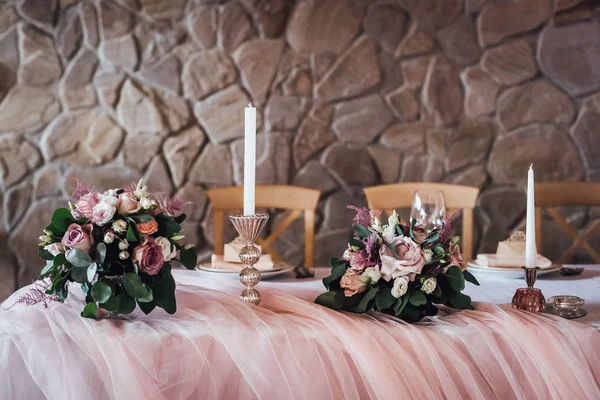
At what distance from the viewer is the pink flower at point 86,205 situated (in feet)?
3.46

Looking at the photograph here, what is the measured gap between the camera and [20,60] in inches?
124

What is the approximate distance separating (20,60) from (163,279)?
2.52 metres

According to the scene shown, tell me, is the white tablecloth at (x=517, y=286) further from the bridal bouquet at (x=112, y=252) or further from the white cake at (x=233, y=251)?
the bridal bouquet at (x=112, y=252)

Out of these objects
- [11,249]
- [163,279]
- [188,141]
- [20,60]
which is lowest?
[11,249]

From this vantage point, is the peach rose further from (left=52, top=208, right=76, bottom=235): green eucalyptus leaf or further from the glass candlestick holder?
the glass candlestick holder

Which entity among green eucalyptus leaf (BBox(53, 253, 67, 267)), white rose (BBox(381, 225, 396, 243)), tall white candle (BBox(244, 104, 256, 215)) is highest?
tall white candle (BBox(244, 104, 256, 215))

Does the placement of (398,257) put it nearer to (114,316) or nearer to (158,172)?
(114,316)

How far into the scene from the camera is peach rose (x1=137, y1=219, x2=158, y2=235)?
1046 millimetres

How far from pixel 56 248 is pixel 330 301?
1.57 feet

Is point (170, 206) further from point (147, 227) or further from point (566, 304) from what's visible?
point (566, 304)

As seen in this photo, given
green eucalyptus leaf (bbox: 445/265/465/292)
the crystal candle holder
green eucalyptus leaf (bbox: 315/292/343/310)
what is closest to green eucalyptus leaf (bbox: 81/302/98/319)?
the crystal candle holder

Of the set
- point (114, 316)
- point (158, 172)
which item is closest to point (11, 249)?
point (158, 172)

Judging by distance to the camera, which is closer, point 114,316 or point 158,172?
point 114,316

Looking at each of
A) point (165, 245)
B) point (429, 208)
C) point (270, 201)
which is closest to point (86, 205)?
point (165, 245)
